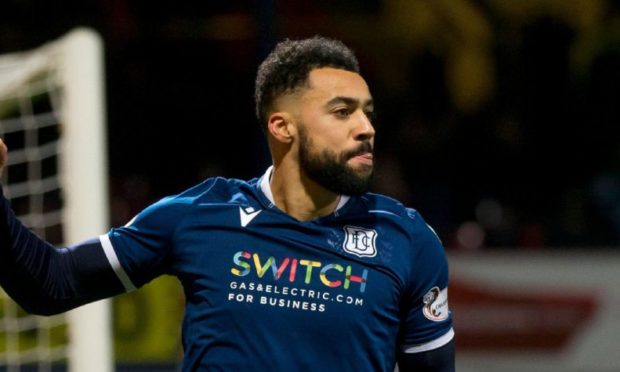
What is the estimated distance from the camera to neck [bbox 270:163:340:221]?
3.38 m

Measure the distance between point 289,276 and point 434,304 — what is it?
38 centimetres

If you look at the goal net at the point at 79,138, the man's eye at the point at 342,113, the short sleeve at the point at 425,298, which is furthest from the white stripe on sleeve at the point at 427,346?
the goal net at the point at 79,138

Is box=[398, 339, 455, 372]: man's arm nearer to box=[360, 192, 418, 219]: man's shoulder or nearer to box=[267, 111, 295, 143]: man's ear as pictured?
box=[360, 192, 418, 219]: man's shoulder

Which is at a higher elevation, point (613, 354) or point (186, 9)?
point (186, 9)

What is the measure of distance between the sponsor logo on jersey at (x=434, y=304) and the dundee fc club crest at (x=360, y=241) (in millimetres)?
173

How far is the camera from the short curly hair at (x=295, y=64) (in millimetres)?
3383

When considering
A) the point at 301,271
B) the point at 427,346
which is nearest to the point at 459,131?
the point at 427,346

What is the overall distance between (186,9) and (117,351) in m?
2.73

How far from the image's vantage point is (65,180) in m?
4.93

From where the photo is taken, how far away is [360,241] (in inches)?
130

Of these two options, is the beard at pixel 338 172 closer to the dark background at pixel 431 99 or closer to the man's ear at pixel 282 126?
the man's ear at pixel 282 126

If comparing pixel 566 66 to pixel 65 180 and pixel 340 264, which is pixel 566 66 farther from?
pixel 340 264

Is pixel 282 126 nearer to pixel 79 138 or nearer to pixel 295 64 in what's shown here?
pixel 295 64

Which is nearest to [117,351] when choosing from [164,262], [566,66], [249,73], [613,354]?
[249,73]
